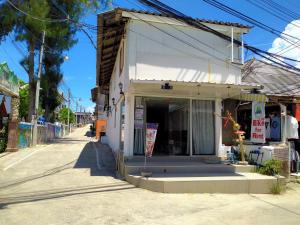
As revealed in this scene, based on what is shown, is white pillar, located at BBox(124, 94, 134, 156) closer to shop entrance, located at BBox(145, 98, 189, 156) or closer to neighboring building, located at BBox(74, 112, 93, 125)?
shop entrance, located at BBox(145, 98, 189, 156)

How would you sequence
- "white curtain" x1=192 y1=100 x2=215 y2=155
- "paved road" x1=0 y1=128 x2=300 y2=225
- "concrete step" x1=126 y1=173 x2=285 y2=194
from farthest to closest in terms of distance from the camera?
"white curtain" x1=192 y1=100 x2=215 y2=155 → "concrete step" x1=126 y1=173 x2=285 y2=194 → "paved road" x1=0 y1=128 x2=300 y2=225

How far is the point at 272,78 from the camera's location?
690 inches

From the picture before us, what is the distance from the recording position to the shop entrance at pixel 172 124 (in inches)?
521

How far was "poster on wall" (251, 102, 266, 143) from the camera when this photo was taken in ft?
42.7

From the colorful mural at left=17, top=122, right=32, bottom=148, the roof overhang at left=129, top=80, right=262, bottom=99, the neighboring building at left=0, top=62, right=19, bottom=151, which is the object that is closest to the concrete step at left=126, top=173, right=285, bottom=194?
the roof overhang at left=129, top=80, right=262, bottom=99

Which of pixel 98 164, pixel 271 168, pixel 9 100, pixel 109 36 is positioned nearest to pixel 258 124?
pixel 271 168

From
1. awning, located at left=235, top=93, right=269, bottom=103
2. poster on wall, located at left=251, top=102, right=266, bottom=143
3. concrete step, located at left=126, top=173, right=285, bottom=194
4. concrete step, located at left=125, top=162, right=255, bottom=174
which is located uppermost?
awning, located at left=235, top=93, right=269, bottom=103

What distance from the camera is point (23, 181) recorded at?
11.2 meters

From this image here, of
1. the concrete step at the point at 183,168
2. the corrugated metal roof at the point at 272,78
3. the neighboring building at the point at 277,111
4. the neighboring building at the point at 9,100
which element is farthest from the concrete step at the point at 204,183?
the neighboring building at the point at 9,100

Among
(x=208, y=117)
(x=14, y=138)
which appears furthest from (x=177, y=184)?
(x=14, y=138)

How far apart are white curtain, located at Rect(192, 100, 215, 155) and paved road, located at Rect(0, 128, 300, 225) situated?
125 inches

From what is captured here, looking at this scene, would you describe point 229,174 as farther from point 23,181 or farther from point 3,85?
point 3,85

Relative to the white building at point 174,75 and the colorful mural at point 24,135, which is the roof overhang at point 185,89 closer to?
the white building at point 174,75

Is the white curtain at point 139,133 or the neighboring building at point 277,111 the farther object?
the neighboring building at point 277,111
